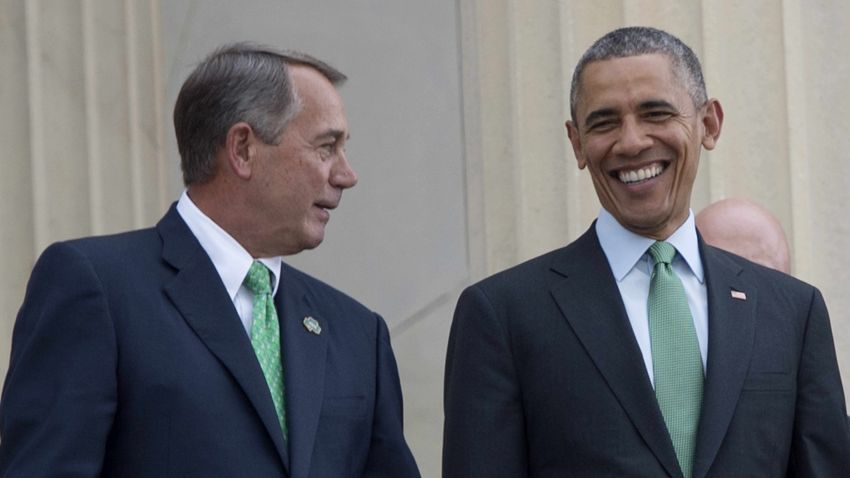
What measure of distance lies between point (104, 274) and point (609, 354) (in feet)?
3.46

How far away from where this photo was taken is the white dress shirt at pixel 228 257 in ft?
14.3

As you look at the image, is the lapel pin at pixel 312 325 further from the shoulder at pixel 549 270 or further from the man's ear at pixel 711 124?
the man's ear at pixel 711 124

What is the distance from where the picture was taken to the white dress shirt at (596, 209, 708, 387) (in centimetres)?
428

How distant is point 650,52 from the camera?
171 inches

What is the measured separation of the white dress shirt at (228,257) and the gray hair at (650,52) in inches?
31.3

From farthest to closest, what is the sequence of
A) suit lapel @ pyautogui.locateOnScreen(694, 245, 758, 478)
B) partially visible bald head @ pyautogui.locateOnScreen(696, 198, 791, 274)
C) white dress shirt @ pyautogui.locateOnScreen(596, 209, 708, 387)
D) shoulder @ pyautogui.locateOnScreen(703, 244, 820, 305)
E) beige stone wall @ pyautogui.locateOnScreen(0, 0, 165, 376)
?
beige stone wall @ pyautogui.locateOnScreen(0, 0, 165, 376) < partially visible bald head @ pyautogui.locateOnScreen(696, 198, 791, 274) < shoulder @ pyautogui.locateOnScreen(703, 244, 820, 305) < white dress shirt @ pyautogui.locateOnScreen(596, 209, 708, 387) < suit lapel @ pyautogui.locateOnScreen(694, 245, 758, 478)

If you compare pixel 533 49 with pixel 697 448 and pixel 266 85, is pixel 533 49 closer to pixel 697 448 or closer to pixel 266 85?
pixel 266 85

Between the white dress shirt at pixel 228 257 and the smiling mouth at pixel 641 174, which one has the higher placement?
the smiling mouth at pixel 641 174

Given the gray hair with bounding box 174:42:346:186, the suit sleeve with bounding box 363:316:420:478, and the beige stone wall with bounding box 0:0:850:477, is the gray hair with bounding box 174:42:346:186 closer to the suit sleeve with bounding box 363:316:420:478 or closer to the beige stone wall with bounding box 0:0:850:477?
the suit sleeve with bounding box 363:316:420:478

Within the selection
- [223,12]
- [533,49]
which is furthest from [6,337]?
[533,49]

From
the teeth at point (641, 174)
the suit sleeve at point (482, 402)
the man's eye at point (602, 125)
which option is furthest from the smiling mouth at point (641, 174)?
the suit sleeve at point (482, 402)

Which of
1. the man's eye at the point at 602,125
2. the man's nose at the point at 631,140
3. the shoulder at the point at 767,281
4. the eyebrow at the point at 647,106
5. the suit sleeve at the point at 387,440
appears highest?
the eyebrow at the point at 647,106

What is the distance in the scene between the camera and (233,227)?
439 cm

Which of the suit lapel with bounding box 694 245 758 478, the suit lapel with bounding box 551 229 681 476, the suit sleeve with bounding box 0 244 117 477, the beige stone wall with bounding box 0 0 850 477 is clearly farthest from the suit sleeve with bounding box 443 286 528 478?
the beige stone wall with bounding box 0 0 850 477
